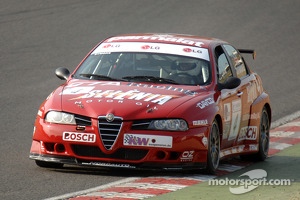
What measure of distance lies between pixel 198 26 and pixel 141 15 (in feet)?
4.18

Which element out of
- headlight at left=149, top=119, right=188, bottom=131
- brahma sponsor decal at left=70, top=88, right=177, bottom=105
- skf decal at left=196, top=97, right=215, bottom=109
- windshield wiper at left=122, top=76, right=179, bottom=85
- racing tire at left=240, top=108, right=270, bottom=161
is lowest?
racing tire at left=240, top=108, right=270, bottom=161

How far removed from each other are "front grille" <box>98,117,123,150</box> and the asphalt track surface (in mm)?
2321

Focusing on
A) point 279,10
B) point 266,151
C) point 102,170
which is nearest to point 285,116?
point 266,151

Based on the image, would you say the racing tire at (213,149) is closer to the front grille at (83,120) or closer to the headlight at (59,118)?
the front grille at (83,120)

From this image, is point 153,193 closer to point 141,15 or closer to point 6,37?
point 6,37

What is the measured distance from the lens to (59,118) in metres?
9.97

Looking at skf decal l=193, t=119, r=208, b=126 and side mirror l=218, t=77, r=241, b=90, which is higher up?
side mirror l=218, t=77, r=241, b=90

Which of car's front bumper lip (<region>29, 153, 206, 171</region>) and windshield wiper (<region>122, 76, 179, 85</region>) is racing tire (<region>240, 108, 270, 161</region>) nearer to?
windshield wiper (<region>122, 76, 179, 85</region>)

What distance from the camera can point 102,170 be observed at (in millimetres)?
10359

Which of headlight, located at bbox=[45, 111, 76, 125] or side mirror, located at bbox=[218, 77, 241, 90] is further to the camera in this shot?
side mirror, located at bbox=[218, 77, 241, 90]

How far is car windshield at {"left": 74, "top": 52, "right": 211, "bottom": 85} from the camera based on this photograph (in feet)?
36.1

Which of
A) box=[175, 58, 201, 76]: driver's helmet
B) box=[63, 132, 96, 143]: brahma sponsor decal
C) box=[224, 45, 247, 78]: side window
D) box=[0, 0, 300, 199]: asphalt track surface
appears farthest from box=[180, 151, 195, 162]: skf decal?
box=[0, 0, 300, 199]: asphalt track surface

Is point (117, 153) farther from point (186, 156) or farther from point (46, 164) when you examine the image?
point (46, 164)

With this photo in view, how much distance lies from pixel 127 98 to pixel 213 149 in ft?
3.59
